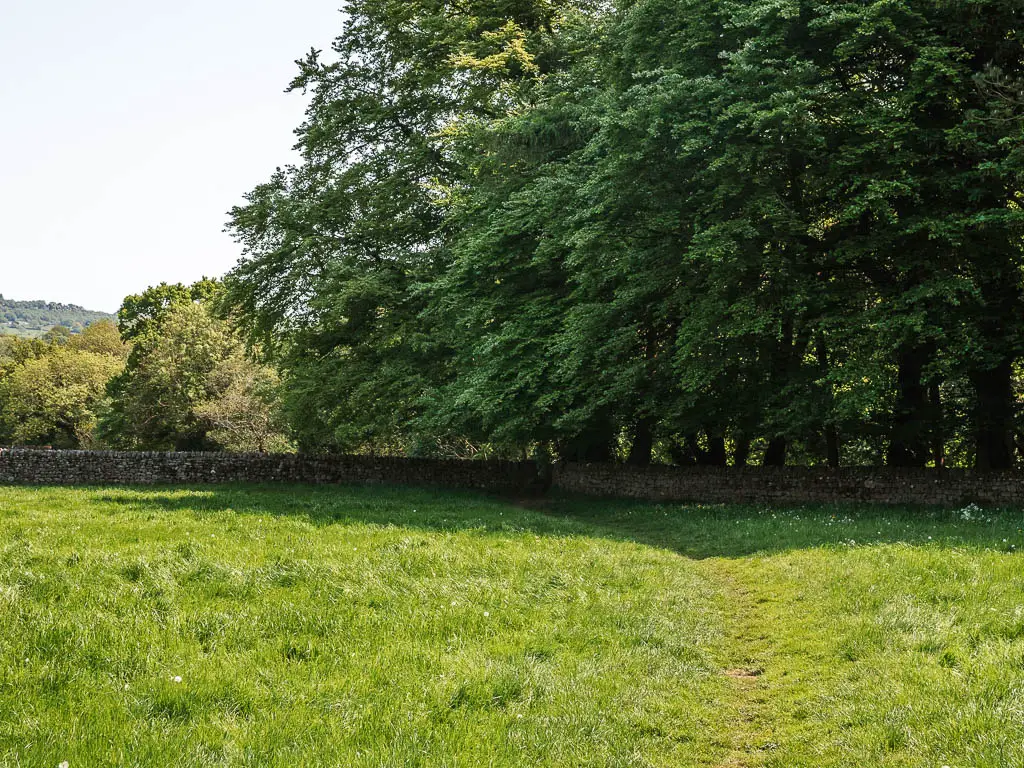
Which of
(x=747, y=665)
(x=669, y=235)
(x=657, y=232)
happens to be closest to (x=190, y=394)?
(x=657, y=232)

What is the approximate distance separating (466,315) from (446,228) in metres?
6.25

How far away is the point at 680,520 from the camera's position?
19.6 meters

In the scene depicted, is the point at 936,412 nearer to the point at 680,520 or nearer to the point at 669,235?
the point at 680,520

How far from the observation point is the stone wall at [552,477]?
1964 centimetres

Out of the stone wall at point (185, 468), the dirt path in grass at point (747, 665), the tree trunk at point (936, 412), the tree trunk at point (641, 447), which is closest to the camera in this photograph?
the dirt path in grass at point (747, 665)

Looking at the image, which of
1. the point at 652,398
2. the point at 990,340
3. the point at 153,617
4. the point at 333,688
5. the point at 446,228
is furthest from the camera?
the point at 446,228

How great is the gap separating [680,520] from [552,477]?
13.7m

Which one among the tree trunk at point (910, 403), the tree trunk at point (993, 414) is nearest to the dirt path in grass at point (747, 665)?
the tree trunk at point (910, 403)

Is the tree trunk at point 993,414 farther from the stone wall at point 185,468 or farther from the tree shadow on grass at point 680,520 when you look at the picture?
the stone wall at point 185,468

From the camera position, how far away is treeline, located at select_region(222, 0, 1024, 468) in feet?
58.5

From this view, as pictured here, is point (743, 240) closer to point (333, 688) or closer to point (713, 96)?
point (713, 96)

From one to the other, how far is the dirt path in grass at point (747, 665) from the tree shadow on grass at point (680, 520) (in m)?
2.73

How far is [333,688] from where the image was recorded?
594cm

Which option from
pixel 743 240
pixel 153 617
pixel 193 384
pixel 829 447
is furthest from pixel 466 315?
pixel 193 384
